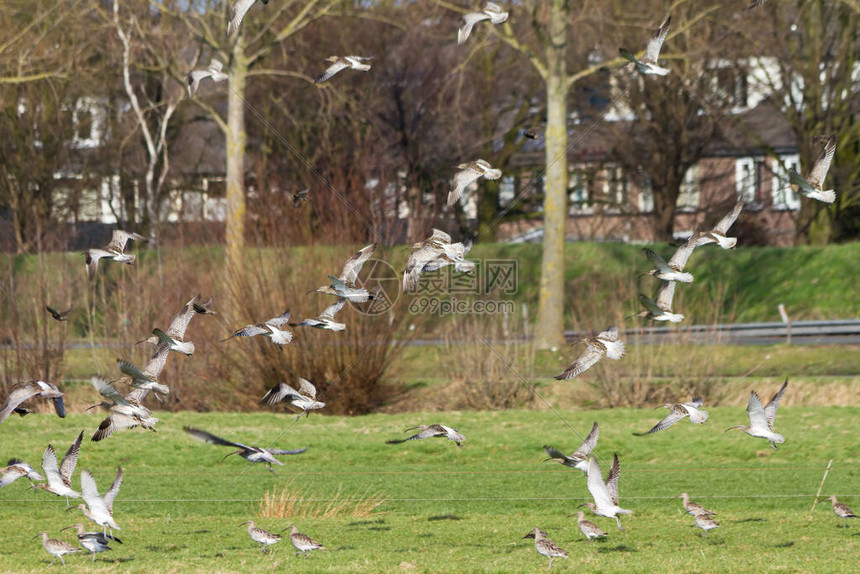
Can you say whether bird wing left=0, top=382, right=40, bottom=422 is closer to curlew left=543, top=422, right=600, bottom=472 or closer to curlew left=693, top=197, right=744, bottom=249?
curlew left=543, top=422, right=600, bottom=472

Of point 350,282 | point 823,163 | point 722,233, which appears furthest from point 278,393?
point 823,163

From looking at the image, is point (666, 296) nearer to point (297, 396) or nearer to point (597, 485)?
point (597, 485)

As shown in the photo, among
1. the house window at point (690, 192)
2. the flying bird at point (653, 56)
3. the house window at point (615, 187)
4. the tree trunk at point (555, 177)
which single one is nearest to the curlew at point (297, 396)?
the flying bird at point (653, 56)

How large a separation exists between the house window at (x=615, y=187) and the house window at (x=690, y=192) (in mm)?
1969

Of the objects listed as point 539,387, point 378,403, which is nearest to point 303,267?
point 378,403

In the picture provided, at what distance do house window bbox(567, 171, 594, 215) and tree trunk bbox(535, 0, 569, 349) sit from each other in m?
17.1

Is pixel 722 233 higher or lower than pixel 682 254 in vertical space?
higher

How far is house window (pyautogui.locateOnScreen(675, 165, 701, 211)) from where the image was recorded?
4109cm

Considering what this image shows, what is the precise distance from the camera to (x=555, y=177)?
80.5ft

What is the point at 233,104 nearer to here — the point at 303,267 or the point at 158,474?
the point at 303,267

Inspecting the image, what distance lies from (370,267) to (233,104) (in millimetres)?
7551

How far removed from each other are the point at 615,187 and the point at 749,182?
4.80 metres

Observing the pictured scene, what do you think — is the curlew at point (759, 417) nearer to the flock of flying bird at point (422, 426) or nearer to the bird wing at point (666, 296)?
the flock of flying bird at point (422, 426)

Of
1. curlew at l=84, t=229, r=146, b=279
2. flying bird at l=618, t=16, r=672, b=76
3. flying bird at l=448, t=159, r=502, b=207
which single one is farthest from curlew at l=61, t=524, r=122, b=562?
flying bird at l=618, t=16, r=672, b=76
